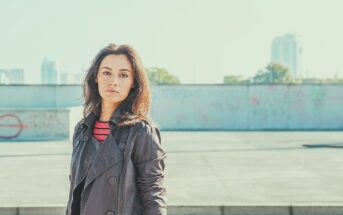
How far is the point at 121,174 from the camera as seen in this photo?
220 centimetres

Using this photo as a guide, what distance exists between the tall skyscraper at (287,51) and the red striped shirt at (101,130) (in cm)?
14201

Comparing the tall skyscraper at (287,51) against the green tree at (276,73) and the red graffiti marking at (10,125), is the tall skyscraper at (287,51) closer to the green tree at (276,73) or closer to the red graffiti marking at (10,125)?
the green tree at (276,73)

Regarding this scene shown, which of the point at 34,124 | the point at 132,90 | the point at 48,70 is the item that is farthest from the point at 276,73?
the point at 132,90

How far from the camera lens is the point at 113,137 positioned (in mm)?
2260

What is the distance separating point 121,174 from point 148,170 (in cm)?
13

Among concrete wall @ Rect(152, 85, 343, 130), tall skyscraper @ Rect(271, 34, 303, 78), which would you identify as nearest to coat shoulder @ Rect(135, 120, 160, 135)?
concrete wall @ Rect(152, 85, 343, 130)

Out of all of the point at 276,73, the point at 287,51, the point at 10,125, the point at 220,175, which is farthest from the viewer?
the point at 287,51

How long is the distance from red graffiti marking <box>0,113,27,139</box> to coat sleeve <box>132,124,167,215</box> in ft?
55.0

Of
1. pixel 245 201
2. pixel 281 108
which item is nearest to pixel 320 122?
pixel 281 108

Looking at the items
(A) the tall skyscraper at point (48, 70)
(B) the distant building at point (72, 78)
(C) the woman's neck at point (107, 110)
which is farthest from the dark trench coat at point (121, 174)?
(A) the tall skyscraper at point (48, 70)

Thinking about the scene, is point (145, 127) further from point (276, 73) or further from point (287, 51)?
point (287, 51)

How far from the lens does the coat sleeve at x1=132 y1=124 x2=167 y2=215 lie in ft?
7.32

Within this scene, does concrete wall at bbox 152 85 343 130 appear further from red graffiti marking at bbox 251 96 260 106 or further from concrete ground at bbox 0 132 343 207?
concrete ground at bbox 0 132 343 207

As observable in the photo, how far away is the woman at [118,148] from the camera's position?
2201mm
